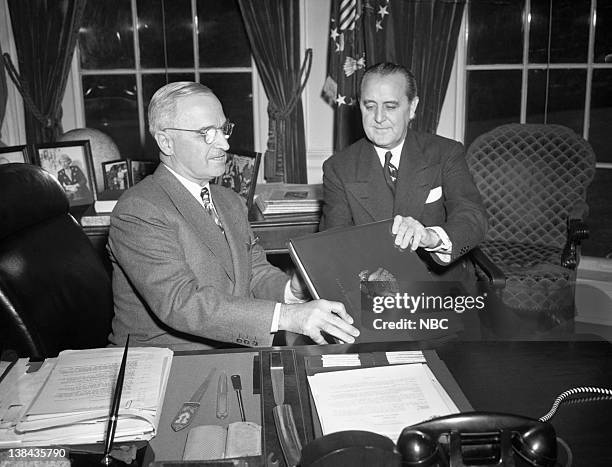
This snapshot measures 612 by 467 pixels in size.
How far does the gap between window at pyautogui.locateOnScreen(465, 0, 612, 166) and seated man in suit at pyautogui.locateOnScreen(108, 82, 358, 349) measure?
248cm

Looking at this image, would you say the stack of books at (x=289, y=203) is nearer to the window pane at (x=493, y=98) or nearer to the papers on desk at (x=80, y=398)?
the window pane at (x=493, y=98)

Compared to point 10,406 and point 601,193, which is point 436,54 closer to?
point 601,193

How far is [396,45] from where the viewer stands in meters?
3.85

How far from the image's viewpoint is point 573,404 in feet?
4.58

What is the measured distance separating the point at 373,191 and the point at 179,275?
108 cm

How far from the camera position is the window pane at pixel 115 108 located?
14.6 ft

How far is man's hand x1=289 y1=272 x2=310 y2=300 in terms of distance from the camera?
2211 mm

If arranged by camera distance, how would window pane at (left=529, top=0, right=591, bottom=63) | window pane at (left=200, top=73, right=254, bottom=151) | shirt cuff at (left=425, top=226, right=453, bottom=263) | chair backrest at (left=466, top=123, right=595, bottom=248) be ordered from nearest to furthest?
1. shirt cuff at (left=425, top=226, right=453, bottom=263)
2. chair backrest at (left=466, top=123, right=595, bottom=248)
3. window pane at (left=529, top=0, right=591, bottom=63)
4. window pane at (left=200, top=73, right=254, bottom=151)

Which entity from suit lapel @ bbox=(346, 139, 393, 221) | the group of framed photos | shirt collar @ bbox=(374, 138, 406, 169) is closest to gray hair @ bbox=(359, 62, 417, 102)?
shirt collar @ bbox=(374, 138, 406, 169)

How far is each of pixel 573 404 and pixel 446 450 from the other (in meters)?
0.43

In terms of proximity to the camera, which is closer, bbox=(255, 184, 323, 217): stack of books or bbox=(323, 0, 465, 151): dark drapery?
bbox=(255, 184, 323, 217): stack of books

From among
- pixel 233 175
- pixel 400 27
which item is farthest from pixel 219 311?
pixel 400 27

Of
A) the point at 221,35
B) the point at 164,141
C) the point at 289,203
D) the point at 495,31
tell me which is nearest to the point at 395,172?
the point at 289,203

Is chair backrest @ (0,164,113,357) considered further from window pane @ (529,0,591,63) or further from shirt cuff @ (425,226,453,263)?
window pane @ (529,0,591,63)
